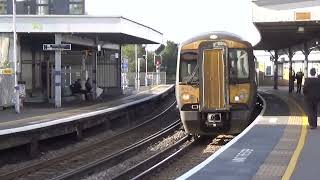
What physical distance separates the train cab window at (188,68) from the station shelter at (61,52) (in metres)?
11.5

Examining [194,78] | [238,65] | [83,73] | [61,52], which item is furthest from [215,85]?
[83,73]

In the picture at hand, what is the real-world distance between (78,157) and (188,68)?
4250mm

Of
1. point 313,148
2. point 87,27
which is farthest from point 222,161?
point 87,27

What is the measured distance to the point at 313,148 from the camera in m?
12.3

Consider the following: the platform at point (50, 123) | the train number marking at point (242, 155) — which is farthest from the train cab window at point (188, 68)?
the train number marking at point (242, 155)

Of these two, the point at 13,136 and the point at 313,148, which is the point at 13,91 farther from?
the point at 313,148

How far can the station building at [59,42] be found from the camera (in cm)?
2972

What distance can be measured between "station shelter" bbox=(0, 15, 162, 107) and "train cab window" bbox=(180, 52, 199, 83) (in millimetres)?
11457

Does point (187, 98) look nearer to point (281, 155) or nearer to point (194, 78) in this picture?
point (194, 78)

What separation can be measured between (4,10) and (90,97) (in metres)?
8.57

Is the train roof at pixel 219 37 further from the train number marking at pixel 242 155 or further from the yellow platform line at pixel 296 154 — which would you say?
the train number marking at pixel 242 155

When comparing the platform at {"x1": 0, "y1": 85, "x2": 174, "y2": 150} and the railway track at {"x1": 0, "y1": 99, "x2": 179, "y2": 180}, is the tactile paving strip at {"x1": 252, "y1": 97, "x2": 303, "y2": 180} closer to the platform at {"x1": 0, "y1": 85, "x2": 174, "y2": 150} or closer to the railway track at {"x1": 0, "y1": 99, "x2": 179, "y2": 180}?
the railway track at {"x1": 0, "y1": 99, "x2": 179, "y2": 180}

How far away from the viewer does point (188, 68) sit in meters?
18.0

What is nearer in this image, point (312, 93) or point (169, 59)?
point (312, 93)
